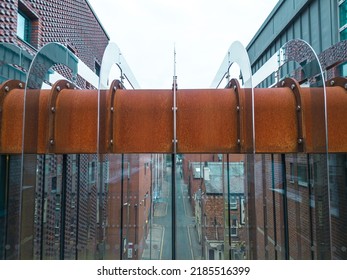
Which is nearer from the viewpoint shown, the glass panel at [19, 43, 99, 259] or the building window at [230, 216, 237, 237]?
the glass panel at [19, 43, 99, 259]

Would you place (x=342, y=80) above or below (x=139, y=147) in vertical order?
above

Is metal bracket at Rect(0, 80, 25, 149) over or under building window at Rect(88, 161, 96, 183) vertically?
over

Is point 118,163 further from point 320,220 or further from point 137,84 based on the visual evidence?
point 320,220

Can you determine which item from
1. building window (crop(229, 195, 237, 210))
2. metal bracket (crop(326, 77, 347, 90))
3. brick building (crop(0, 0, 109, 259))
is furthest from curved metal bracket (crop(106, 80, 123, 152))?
metal bracket (crop(326, 77, 347, 90))

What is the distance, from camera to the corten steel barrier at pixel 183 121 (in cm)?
258

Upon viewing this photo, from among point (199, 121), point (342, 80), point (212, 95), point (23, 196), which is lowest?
point (23, 196)

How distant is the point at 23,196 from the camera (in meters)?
2.63

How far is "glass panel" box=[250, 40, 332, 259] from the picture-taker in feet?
8.45

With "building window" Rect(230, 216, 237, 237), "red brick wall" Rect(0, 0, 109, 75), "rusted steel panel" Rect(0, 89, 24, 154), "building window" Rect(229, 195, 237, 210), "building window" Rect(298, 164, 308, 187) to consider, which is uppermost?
"red brick wall" Rect(0, 0, 109, 75)

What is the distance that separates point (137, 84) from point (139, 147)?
2030 millimetres

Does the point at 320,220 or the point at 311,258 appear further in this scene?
Answer: the point at 311,258

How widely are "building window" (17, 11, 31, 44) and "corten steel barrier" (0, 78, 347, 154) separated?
6.08 meters

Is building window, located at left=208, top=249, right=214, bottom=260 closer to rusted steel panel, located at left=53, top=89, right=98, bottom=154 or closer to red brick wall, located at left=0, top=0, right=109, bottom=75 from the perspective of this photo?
rusted steel panel, located at left=53, top=89, right=98, bottom=154

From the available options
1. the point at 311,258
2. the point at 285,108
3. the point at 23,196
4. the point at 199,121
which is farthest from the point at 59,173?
the point at 311,258
